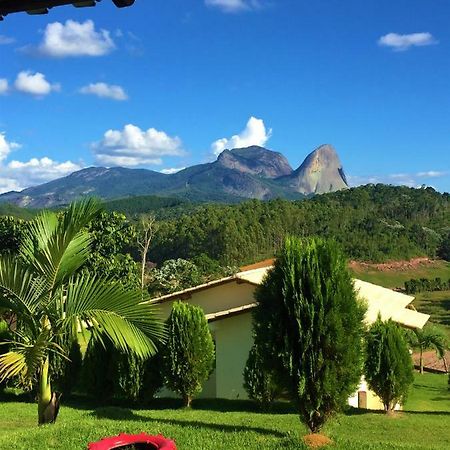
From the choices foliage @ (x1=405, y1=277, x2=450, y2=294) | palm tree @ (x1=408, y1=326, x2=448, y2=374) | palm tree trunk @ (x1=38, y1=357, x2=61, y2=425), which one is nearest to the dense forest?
foliage @ (x1=405, y1=277, x2=450, y2=294)

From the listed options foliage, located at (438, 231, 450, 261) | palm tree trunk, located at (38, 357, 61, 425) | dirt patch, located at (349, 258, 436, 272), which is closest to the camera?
palm tree trunk, located at (38, 357, 61, 425)

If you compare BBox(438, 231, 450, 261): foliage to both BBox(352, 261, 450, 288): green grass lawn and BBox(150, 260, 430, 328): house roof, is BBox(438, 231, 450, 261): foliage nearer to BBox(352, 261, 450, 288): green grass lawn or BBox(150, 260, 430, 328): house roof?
BBox(352, 261, 450, 288): green grass lawn

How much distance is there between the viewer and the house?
1303cm

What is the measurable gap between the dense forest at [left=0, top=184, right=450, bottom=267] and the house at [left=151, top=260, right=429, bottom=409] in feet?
131

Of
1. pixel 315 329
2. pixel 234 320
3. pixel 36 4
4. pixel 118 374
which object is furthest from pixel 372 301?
pixel 36 4

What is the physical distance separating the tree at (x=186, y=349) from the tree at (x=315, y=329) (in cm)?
381

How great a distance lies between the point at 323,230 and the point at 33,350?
295ft

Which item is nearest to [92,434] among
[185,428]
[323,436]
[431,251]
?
[185,428]

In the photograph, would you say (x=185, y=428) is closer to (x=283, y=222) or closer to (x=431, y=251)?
(x=283, y=222)

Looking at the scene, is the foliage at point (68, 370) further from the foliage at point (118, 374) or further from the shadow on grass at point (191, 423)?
the shadow on grass at point (191, 423)

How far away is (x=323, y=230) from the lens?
94.5 m

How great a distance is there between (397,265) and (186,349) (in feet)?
270

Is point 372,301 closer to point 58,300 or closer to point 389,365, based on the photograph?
point 389,365

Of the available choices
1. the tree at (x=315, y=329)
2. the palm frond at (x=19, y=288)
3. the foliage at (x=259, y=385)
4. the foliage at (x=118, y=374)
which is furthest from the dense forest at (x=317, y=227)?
the tree at (x=315, y=329)
